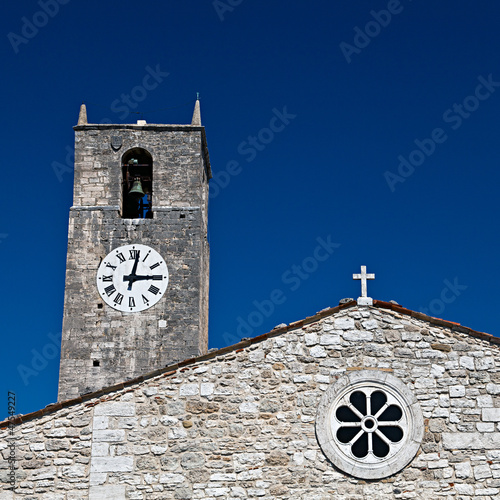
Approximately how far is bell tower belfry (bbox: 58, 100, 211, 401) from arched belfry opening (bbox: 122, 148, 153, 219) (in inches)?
0.9

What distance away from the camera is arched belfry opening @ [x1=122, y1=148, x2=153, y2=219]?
2270 cm

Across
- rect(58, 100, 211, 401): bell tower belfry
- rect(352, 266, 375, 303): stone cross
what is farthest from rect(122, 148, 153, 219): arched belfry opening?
rect(352, 266, 375, 303): stone cross

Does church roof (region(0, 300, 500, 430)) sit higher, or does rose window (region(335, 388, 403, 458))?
church roof (region(0, 300, 500, 430))

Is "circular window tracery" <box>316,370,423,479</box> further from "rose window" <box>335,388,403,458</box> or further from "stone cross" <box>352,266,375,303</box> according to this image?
"stone cross" <box>352,266,375,303</box>

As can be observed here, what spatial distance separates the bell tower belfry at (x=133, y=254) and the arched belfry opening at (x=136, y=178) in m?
0.02

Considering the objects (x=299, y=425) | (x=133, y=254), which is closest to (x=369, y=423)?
(x=299, y=425)

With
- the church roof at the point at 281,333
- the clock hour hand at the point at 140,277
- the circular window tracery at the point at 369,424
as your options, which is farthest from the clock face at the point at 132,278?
the circular window tracery at the point at 369,424

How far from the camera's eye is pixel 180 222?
22.1 meters

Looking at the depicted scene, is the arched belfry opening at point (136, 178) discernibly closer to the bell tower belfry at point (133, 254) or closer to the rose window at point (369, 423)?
the bell tower belfry at point (133, 254)

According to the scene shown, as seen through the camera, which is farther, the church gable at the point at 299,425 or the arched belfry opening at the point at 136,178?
the arched belfry opening at the point at 136,178

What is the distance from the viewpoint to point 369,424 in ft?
47.0

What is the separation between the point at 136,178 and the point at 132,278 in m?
2.35

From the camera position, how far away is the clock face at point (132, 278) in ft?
70.0

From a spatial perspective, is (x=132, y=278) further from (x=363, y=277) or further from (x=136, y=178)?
(x=363, y=277)
